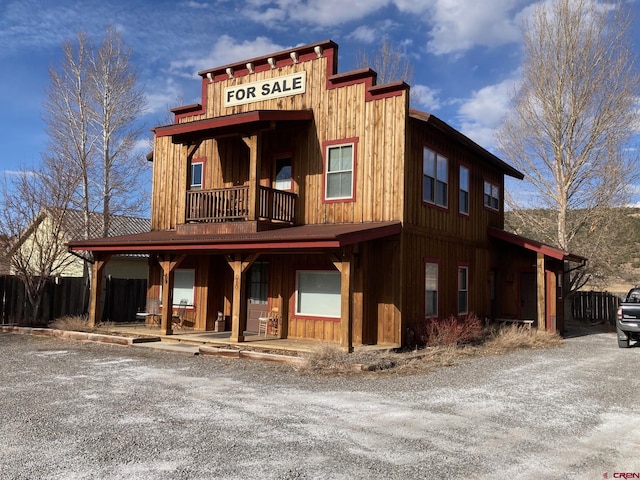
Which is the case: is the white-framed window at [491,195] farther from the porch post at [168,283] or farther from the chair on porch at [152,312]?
the chair on porch at [152,312]

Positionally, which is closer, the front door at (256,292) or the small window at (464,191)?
the front door at (256,292)

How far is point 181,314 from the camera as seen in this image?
17188mm

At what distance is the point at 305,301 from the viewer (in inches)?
575

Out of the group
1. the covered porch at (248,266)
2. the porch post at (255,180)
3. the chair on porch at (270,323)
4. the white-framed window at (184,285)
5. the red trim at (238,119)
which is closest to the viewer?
the covered porch at (248,266)

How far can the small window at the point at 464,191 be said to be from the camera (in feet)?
56.9

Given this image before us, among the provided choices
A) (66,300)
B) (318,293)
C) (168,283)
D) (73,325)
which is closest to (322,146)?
(318,293)

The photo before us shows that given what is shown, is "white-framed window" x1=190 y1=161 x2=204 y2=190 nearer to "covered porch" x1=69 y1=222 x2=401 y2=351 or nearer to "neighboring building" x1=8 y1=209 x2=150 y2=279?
"covered porch" x1=69 y1=222 x2=401 y2=351

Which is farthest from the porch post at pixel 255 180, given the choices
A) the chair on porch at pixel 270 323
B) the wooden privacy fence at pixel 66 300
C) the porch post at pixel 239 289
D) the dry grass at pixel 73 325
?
the wooden privacy fence at pixel 66 300

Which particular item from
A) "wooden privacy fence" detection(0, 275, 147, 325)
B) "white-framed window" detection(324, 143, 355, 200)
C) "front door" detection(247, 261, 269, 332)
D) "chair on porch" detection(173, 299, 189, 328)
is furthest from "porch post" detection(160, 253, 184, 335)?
"wooden privacy fence" detection(0, 275, 147, 325)

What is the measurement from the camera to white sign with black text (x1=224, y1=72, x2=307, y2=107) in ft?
51.2

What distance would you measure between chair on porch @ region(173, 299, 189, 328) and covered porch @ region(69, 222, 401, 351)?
1.21ft

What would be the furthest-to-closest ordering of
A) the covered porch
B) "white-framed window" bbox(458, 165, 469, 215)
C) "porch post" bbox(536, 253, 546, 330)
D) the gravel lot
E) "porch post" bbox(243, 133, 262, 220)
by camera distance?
"white-framed window" bbox(458, 165, 469, 215)
"porch post" bbox(536, 253, 546, 330)
"porch post" bbox(243, 133, 262, 220)
the covered porch
the gravel lot

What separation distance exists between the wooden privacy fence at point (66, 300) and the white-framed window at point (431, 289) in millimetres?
11746

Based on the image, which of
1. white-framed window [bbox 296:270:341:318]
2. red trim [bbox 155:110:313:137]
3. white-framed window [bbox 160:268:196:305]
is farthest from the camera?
white-framed window [bbox 160:268:196:305]
